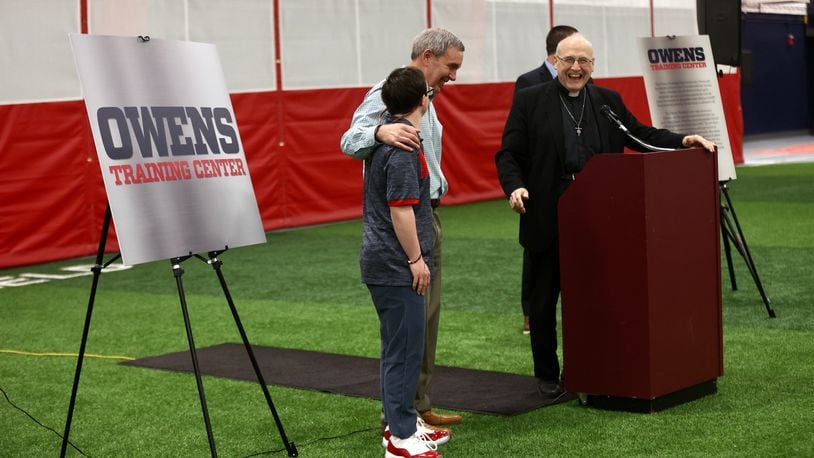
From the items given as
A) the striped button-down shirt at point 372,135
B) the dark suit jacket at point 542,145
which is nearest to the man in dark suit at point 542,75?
the dark suit jacket at point 542,145

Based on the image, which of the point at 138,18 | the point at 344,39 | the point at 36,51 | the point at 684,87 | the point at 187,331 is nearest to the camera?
the point at 187,331

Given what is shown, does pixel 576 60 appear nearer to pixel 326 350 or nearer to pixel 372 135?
pixel 372 135

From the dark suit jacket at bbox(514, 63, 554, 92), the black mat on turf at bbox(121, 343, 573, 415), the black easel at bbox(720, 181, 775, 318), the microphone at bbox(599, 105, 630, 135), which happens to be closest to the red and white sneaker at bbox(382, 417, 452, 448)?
the black mat on turf at bbox(121, 343, 573, 415)

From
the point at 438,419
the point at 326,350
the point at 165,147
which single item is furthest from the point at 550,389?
the point at 165,147

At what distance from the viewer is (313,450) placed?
17.4 ft

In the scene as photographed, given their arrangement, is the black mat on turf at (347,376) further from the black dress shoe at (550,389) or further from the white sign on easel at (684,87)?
the white sign on easel at (684,87)

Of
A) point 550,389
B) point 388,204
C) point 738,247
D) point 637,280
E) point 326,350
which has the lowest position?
point 326,350

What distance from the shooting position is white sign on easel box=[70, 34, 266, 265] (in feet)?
15.7

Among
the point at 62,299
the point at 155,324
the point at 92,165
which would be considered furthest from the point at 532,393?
the point at 92,165

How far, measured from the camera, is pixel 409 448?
4.92 meters

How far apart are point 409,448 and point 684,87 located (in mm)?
4460

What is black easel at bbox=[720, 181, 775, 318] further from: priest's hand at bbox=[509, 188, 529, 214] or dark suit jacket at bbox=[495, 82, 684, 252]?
priest's hand at bbox=[509, 188, 529, 214]

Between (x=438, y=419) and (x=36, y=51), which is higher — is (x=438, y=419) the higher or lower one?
the lower one

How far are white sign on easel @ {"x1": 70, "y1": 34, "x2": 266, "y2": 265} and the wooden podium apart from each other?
1.43m
